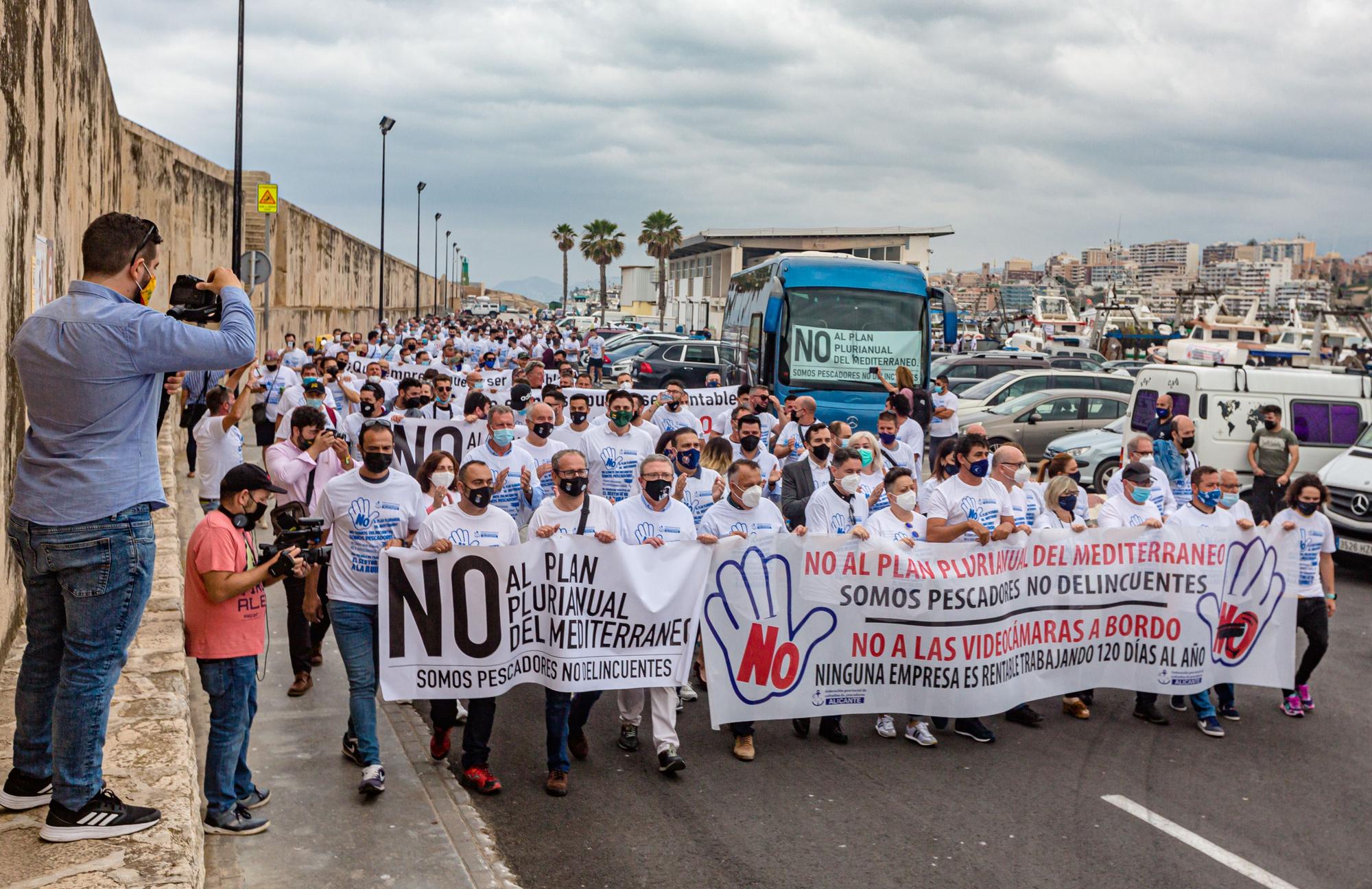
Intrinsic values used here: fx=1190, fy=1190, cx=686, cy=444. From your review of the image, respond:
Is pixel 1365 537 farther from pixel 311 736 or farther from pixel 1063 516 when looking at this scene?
pixel 311 736

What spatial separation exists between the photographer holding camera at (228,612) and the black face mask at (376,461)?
97 centimetres

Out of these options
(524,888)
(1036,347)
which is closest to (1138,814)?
(524,888)

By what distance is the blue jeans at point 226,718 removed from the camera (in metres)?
5.50

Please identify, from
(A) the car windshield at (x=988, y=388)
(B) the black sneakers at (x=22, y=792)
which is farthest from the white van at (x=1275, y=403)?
(B) the black sneakers at (x=22, y=792)

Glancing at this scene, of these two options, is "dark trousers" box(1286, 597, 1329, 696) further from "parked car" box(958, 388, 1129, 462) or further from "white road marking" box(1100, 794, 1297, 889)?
"parked car" box(958, 388, 1129, 462)

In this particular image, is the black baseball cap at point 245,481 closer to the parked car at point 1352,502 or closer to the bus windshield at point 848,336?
the parked car at point 1352,502

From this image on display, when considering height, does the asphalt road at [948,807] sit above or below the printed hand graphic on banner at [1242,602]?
below

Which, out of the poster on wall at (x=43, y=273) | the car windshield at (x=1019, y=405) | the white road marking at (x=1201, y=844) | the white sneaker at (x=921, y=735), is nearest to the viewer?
the white road marking at (x=1201, y=844)

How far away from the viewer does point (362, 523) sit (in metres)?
6.70

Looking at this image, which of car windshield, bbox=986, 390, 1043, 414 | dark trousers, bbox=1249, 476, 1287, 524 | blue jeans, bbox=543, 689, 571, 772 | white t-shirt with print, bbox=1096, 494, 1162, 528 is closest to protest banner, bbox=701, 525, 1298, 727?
white t-shirt with print, bbox=1096, 494, 1162, 528

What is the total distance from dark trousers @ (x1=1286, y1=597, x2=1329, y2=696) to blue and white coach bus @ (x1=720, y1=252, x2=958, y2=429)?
404 inches

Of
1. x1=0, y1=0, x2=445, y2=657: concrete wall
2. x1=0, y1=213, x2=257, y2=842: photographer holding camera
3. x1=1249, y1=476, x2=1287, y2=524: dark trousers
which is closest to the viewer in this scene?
x1=0, y1=213, x2=257, y2=842: photographer holding camera

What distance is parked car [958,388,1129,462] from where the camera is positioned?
2203cm

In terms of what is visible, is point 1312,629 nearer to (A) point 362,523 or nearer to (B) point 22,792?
(A) point 362,523
